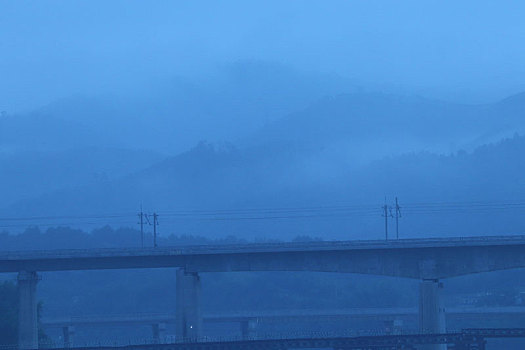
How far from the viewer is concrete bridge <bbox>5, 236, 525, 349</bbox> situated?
74125 mm

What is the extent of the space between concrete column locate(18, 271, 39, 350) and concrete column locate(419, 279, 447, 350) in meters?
31.3

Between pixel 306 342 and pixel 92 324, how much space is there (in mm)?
55480

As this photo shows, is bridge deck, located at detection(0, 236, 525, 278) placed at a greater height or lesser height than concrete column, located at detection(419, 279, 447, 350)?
greater

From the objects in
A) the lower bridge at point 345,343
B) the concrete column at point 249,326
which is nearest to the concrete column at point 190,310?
the lower bridge at point 345,343

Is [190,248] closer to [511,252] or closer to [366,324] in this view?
[511,252]

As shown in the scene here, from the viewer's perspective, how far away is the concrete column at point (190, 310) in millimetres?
78000

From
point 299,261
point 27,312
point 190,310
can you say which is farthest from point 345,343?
point 27,312

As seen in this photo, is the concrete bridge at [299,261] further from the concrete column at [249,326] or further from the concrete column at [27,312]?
the concrete column at [249,326]

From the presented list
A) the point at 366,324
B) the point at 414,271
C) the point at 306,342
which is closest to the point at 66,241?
the point at 366,324

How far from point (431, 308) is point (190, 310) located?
20548mm

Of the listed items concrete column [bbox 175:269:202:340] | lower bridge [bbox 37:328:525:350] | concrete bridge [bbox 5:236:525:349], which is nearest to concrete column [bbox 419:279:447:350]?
concrete bridge [bbox 5:236:525:349]

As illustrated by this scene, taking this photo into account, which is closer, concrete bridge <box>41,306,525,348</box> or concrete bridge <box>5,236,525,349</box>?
concrete bridge <box>5,236,525,349</box>

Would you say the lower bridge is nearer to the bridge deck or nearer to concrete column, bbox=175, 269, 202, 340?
the bridge deck

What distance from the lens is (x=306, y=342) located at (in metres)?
60.2
